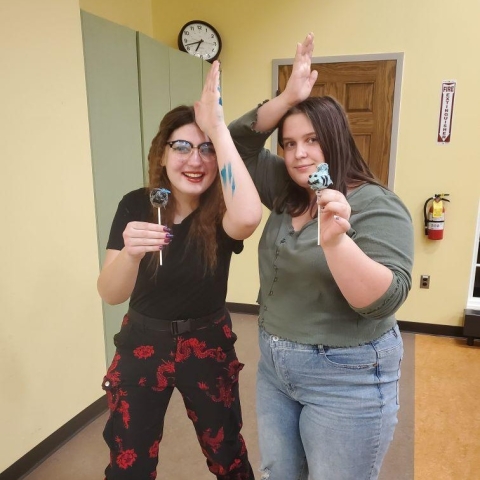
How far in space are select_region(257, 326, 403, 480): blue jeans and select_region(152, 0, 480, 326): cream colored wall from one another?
2.51 meters

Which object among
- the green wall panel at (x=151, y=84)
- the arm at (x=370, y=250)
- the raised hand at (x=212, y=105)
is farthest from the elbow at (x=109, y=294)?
the green wall panel at (x=151, y=84)

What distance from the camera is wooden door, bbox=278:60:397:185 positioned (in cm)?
318

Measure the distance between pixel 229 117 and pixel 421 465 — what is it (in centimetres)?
271

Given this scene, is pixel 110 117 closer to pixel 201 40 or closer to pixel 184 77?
pixel 184 77

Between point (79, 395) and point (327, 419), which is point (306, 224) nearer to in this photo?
point (327, 419)

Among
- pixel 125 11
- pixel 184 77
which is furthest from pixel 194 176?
pixel 125 11

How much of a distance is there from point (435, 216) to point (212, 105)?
8.42 ft

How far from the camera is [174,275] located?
126 centimetres

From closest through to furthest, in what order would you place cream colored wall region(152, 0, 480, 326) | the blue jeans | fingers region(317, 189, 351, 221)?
fingers region(317, 189, 351, 221), the blue jeans, cream colored wall region(152, 0, 480, 326)

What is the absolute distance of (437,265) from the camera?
3324 mm

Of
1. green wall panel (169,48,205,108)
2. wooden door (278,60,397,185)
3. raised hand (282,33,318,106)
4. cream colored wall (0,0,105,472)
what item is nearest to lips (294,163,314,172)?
raised hand (282,33,318,106)

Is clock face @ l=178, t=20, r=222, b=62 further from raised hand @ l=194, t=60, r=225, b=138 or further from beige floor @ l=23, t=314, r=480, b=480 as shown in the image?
raised hand @ l=194, t=60, r=225, b=138

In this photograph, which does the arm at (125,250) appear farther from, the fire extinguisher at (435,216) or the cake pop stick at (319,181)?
the fire extinguisher at (435,216)

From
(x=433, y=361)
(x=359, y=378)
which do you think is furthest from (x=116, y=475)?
(x=433, y=361)
